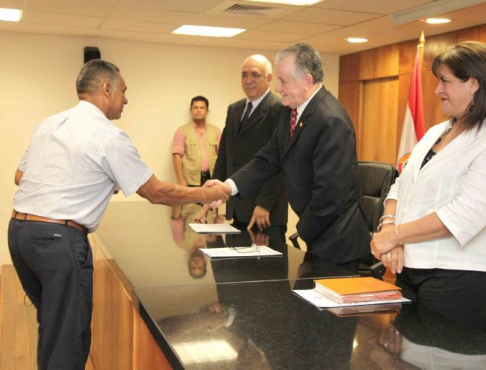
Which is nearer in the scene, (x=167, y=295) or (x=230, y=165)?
(x=167, y=295)

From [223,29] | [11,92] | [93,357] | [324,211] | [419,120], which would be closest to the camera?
[324,211]

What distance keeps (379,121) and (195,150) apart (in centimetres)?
217

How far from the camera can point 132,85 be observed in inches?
269

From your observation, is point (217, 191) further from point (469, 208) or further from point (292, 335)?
point (292, 335)

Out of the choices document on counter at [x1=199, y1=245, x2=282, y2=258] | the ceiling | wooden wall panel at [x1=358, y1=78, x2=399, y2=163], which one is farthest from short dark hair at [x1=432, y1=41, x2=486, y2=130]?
wooden wall panel at [x1=358, y1=78, x2=399, y2=163]

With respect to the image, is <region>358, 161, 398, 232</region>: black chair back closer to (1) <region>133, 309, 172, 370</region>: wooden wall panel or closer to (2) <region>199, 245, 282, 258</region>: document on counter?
(2) <region>199, 245, 282, 258</region>: document on counter

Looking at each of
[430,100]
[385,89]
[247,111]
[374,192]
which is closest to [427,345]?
[374,192]

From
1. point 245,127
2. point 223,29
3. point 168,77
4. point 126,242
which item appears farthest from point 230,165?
point 168,77

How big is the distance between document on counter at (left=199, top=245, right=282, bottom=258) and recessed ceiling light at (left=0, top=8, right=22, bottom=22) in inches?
144

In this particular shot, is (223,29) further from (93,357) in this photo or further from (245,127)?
(93,357)

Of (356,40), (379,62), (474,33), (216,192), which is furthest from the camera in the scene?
(379,62)

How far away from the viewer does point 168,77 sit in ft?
22.9

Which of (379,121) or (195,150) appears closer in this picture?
(195,150)

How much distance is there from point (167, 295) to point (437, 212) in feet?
2.82
